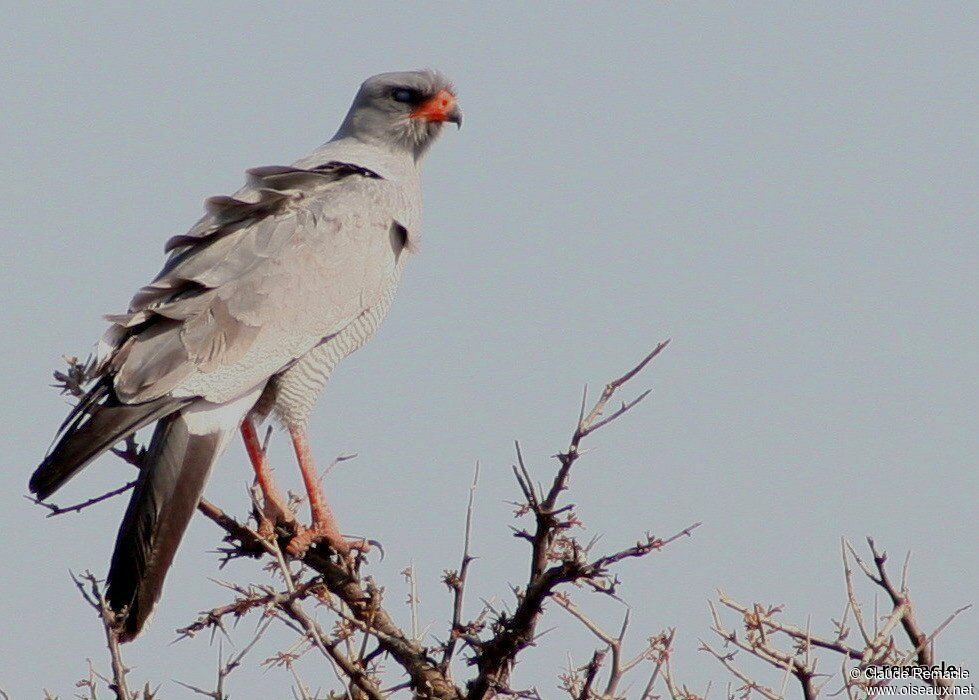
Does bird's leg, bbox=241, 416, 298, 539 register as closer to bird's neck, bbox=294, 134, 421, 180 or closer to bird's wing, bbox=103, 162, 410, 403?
bird's wing, bbox=103, 162, 410, 403

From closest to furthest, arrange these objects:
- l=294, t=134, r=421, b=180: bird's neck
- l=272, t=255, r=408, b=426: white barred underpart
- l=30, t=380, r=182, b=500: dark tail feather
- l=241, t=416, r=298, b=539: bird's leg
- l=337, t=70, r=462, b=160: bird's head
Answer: l=30, t=380, r=182, b=500: dark tail feather < l=241, t=416, r=298, b=539: bird's leg < l=272, t=255, r=408, b=426: white barred underpart < l=294, t=134, r=421, b=180: bird's neck < l=337, t=70, r=462, b=160: bird's head

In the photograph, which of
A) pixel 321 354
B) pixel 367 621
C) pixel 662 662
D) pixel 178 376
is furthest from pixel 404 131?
pixel 662 662

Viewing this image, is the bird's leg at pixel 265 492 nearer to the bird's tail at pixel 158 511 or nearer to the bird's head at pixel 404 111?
the bird's tail at pixel 158 511

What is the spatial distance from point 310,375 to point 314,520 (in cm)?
58

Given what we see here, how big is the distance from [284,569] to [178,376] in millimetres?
1126

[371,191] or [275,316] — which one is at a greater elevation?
[371,191]

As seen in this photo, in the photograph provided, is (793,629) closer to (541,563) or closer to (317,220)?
(541,563)

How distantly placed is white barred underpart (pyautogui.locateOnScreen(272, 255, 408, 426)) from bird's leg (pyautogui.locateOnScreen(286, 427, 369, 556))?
7 centimetres

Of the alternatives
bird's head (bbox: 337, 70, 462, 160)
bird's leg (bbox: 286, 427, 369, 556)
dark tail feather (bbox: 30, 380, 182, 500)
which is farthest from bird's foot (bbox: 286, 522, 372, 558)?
bird's head (bbox: 337, 70, 462, 160)

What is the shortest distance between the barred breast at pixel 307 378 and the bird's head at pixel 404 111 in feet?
4.24

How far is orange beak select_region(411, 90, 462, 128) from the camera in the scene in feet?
20.5

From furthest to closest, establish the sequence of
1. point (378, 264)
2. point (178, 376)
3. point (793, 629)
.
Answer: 1. point (378, 264)
2. point (178, 376)
3. point (793, 629)

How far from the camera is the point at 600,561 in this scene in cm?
320

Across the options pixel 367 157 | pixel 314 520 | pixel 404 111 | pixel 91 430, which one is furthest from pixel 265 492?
pixel 404 111
